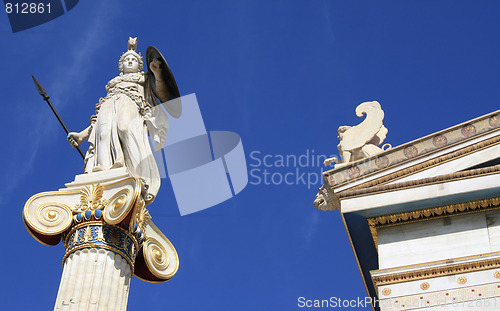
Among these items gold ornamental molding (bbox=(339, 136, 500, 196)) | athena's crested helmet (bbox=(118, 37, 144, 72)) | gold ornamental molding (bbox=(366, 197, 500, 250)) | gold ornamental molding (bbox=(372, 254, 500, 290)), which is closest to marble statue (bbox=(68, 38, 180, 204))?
athena's crested helmet (bbox=(118, 37, 144, 72))

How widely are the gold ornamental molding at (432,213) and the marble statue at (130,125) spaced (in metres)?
4.38

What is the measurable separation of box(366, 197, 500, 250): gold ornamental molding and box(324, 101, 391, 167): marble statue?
56.8 inches

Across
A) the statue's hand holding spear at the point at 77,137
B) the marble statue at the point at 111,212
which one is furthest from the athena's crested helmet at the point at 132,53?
the statue's hand holding spear at the point at 77,137

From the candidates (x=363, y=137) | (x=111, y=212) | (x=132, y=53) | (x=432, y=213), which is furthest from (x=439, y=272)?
(x=132, y=53)

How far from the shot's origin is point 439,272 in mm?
14195

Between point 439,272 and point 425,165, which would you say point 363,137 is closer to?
point 425,165

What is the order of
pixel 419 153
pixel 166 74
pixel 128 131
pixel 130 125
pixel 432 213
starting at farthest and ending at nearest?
pixel 166 74, pixel 130 125, pixel 128 131, pixel 419 153, pixel 432 213

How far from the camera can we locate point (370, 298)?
55.5ft

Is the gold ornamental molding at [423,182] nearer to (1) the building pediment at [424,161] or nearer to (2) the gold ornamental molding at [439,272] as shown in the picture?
(1) the building pediment at [424,161]

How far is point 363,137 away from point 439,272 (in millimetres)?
3620

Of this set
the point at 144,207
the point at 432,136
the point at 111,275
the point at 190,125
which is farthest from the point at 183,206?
the point at 432,136

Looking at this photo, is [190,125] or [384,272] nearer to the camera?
[384,272]

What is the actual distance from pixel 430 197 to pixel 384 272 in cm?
155

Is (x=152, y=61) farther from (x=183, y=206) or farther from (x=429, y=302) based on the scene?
(x=429, y=302)
